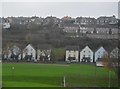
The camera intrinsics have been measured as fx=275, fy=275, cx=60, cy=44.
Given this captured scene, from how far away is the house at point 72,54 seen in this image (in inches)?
320

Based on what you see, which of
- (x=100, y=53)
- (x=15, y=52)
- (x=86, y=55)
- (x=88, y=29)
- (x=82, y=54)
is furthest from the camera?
(x=82, y=54)

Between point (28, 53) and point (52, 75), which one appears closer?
point (52, 75)

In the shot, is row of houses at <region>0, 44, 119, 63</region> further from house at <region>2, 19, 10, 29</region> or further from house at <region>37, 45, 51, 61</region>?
house at <region>2, 19, 10, 29</region>

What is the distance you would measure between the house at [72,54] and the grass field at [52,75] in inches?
15.9

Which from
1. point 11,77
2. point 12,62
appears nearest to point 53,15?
point 12,62

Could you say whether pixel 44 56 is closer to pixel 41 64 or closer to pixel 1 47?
pixel 41 64

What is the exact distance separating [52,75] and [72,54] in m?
1.92

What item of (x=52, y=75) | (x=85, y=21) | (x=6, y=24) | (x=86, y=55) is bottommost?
(x=52, y=75)

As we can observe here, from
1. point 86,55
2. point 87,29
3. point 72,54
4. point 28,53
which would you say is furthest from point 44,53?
point 87,29

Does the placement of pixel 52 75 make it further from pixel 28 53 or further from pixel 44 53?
pixel 28 53

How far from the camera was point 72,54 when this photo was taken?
27.7 feet

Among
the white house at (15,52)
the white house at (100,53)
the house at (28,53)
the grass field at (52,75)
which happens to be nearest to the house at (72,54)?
the grass field at (52,75)

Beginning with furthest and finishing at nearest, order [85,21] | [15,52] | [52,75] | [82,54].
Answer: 1. [82,54]
2. [85,21]
3. [15,52]
4. [52,75]

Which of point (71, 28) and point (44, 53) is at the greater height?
point (71, 28)
